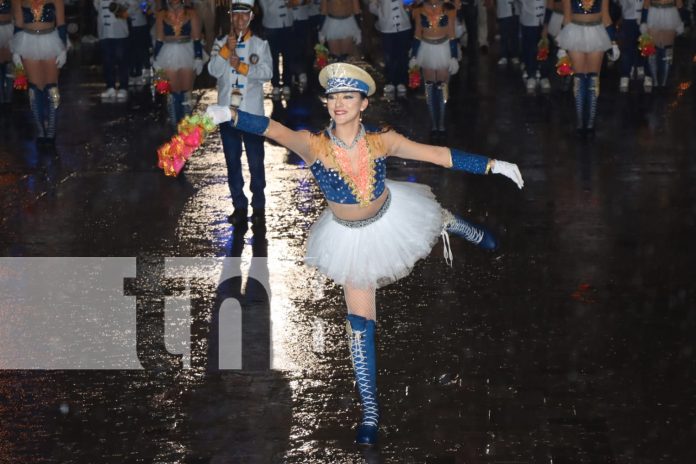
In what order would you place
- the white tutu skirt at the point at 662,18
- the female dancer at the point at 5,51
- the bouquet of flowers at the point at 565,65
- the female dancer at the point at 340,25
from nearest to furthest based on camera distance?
1. the bouquet of flowers at the point at 565,65
2. the female dancer at the point at 5,51
3. the white tutu skirt at the point at 662,18
4. the female dancer at the point at 340,25

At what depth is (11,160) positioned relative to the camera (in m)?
15.3

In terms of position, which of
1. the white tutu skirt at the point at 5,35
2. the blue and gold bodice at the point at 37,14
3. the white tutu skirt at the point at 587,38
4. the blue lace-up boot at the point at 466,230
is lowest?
the blue lace-up boot at the point at 466,230

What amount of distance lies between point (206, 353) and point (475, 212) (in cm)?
448

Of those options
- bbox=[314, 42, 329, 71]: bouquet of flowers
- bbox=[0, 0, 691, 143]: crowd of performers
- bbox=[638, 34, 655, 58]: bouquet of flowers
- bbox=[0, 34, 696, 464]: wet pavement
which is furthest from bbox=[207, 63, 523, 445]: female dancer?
bbox=[314, 42, 329, 71]: bouquet of flowers

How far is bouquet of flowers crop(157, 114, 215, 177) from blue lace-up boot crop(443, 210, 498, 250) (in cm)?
175

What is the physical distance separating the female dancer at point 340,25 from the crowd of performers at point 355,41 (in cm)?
2

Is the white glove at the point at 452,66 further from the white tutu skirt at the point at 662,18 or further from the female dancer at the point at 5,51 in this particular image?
the female dancer at the point at 5,51

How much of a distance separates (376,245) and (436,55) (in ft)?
27.9

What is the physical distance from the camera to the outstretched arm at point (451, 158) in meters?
7.53

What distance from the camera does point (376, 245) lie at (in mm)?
7582

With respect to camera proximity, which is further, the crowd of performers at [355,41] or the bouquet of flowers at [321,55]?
the bouquet of flowers at [321,55]

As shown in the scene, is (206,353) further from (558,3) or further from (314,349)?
(558,3)

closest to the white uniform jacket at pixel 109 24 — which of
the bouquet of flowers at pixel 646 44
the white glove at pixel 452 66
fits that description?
the white glove at pixel 452 66

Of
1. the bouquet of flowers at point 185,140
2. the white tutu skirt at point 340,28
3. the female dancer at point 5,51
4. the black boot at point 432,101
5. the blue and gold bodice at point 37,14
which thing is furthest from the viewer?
the white tutu skirt at point 340,28
